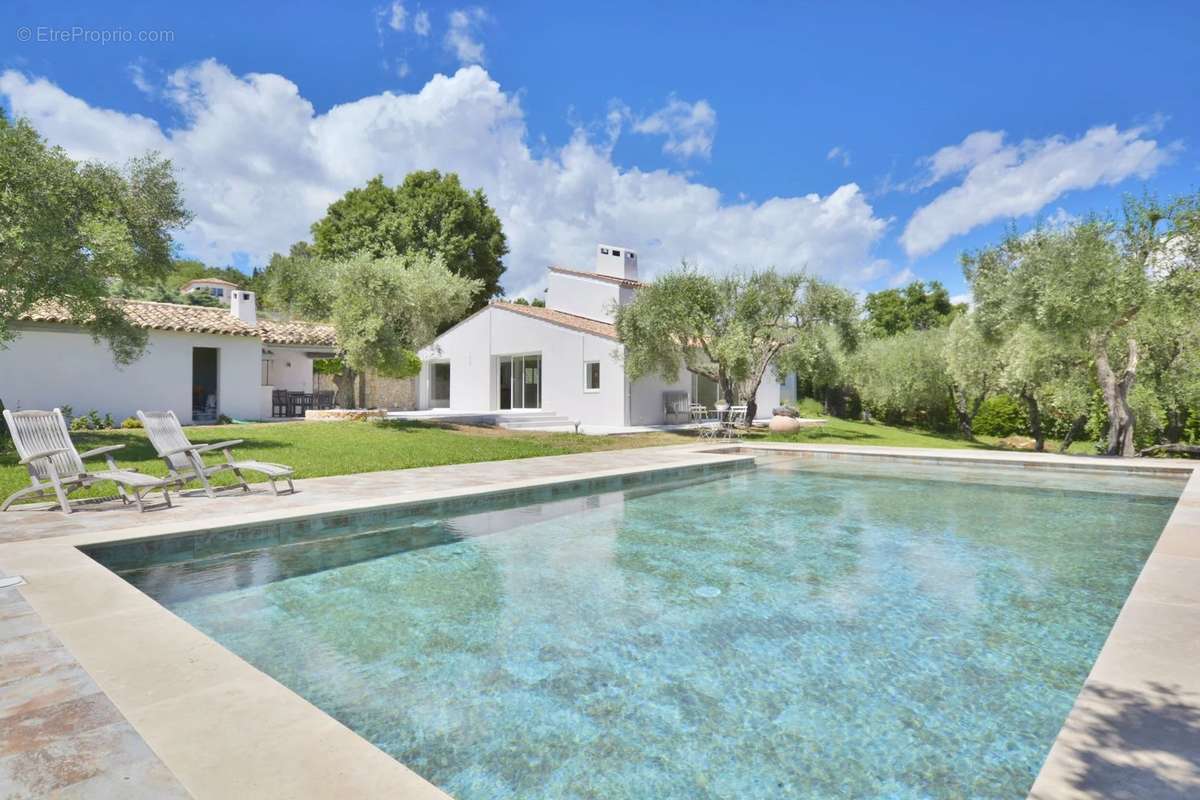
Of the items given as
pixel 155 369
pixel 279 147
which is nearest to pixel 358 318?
pixel 155 369

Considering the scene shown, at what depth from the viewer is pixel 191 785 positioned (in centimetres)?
199

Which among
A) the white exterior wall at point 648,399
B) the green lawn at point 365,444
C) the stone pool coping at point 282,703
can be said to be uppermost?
the white exterior wall at point 648,399

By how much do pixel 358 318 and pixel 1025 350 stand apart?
1906 centimetres

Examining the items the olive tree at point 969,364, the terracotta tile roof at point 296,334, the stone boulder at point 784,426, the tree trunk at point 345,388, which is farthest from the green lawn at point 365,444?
the terracotta tile roof at point 296,334

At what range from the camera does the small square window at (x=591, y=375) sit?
2288 centimetres

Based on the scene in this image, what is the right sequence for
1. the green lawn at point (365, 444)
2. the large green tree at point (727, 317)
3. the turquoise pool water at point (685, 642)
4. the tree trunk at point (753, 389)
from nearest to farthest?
the turquoise pool water at point (685, 642) < the green lawn at point (365, 444) < the large green tree at point (727, 317) < the tree trunk at point (753, 389)

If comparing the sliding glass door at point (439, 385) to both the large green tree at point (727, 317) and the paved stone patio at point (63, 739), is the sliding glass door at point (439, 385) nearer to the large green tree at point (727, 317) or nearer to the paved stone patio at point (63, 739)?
the large green tree at point (727, 317)

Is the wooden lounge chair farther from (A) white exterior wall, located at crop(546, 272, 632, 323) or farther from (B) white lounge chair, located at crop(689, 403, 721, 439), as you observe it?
(A) white exterior wall, located at crop(546, 272, 632, 323)

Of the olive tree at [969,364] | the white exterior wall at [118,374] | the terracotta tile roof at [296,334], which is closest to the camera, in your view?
the white exterior wall at [118,374]

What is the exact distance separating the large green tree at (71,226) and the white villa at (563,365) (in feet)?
40.9

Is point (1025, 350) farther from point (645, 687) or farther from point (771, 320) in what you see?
point (645, 687)

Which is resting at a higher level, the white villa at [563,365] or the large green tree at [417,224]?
the large green tree at [417,224]

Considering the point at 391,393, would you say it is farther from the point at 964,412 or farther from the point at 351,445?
the point at 964,412

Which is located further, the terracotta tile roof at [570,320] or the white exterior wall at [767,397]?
the white exterior wall at [767,397]
